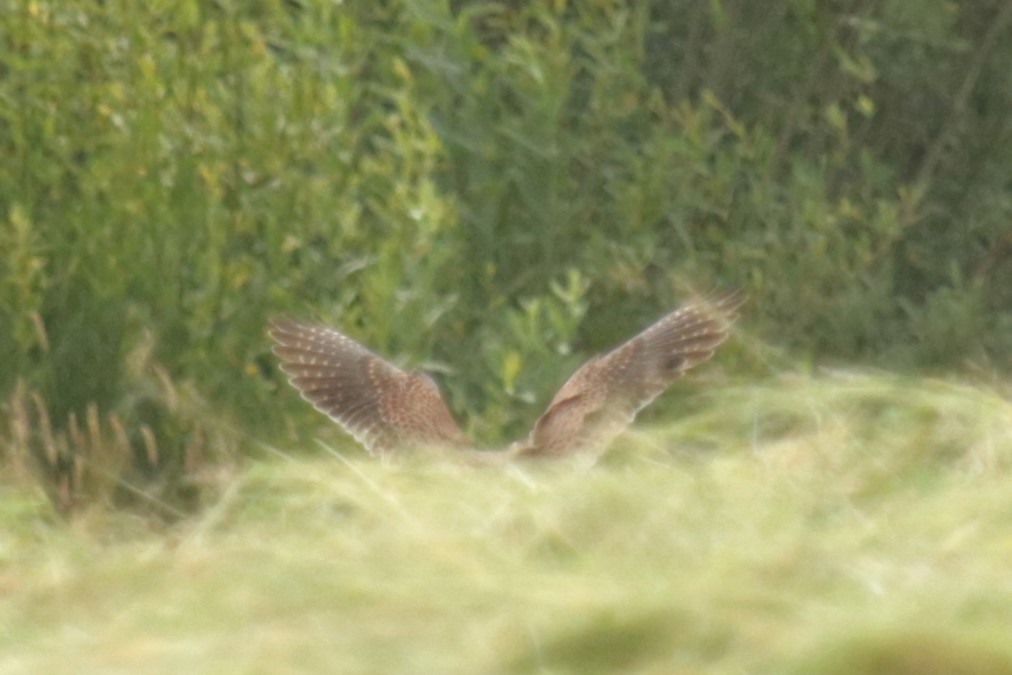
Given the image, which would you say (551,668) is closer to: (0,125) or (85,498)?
(85,498)

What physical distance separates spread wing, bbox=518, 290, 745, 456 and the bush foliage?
1.18 feet

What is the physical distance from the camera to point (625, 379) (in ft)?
16.3

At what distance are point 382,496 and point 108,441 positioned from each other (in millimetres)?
2636

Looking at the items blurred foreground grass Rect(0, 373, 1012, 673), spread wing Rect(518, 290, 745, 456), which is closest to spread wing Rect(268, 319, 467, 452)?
spread wing Rect(518, 290, 745, 456)

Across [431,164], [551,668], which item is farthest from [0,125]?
[551,668]

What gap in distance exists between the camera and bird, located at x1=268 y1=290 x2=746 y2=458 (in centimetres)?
484

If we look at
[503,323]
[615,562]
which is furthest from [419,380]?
[615,562]

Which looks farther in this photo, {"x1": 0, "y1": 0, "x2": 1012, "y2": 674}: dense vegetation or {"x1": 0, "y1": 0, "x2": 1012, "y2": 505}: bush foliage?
{"x1": 0, "y1": 0, "x2": 1012, "y2": 505}: bush foliage

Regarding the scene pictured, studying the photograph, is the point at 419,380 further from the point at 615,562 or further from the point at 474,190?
the point at 615,562

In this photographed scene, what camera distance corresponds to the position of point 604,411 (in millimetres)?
4539

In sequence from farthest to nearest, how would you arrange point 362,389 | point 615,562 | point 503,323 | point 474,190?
point 474,190 → point 503,323 → point 362,389 → point 615,562

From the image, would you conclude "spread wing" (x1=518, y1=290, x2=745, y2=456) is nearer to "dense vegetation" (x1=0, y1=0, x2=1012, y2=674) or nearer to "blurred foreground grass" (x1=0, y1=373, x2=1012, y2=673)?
"dense vegetation" (x1=0, y1=0, x2=1012, y2=674)

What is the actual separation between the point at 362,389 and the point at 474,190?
1372 millimetres

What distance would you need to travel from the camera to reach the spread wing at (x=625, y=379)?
429 cm
